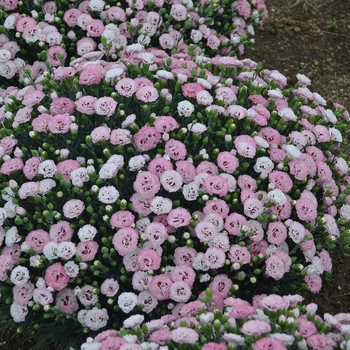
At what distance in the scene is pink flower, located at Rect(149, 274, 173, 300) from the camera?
7.90ft

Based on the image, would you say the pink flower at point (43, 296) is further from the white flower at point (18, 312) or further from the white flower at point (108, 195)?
the white flower at point (108, 195)

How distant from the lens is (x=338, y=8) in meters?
5.33

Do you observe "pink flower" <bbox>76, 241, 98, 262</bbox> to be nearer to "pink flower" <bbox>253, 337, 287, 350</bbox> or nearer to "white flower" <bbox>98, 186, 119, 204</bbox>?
"white flower" <bbox>98, 186, 119, 204</bbox>

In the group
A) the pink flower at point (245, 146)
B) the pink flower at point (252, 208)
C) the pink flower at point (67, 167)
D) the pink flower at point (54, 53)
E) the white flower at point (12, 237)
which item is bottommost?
the white flower at point (12, 237)

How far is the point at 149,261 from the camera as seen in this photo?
241 cm

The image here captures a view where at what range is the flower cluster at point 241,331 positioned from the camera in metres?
1.96

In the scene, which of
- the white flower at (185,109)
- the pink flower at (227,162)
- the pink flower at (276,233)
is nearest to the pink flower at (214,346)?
the pink flower at (276,233)

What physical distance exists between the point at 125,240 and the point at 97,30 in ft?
5.31

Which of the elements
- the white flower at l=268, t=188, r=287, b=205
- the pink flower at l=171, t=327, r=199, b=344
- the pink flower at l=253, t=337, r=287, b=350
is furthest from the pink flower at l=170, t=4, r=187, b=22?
A: the pink flower at l=253, t=337, r=287, b=350

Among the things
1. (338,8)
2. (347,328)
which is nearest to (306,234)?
(347,328)

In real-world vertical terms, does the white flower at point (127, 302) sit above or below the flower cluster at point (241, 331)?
below

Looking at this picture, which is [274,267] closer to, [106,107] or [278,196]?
[278,196]

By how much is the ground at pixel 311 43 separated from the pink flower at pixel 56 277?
2.72m

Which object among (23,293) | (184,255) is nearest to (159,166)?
(184,255)
